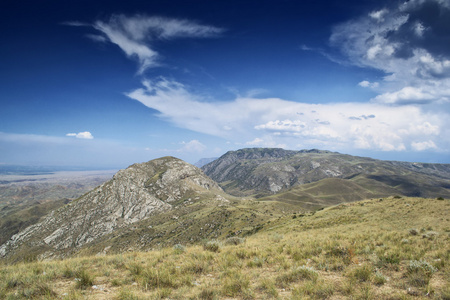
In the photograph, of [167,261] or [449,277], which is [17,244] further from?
[449,277]

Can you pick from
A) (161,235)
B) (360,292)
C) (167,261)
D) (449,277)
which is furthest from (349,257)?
(161,235)

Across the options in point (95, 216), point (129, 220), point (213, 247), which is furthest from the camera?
point (129, 220)

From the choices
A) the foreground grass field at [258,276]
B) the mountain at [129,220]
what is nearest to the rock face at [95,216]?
the mountain at [129,220]

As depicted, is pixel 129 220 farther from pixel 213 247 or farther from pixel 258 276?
pixel 258 276

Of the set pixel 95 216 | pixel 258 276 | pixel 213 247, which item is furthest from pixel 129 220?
pixel 258 276

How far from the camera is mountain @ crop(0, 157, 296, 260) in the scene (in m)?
91.4

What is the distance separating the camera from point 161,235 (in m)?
95.2

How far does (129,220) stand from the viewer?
14288 centimetres

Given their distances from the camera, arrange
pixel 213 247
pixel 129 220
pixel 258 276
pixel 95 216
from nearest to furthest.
Result: pixel 258 276 < pixel 213 247 < pixel 95 216 < pixel 129 220

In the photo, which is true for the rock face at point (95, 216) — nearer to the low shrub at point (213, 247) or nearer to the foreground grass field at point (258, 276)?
the low shrub at point (213, 247)

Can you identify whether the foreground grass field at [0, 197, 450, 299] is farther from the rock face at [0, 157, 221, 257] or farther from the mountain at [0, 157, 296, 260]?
the rock face at [0, 157, 221, 257]

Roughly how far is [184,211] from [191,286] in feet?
430

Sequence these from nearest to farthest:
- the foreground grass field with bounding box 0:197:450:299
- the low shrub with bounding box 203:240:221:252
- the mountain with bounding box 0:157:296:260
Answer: the foreground grass field with bounding box 0:197:450:299 < the low shrub with bounding box 203:240:221:252 < the mountain with bounding box 0:157:296:260

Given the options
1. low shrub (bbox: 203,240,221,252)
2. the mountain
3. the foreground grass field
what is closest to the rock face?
the mountain
